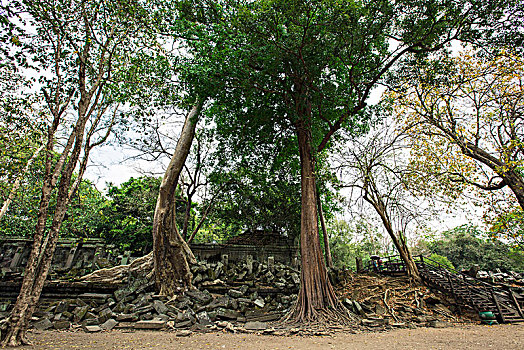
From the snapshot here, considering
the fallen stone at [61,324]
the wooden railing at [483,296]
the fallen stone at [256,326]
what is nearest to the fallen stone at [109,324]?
the fallen stone at [61,324]

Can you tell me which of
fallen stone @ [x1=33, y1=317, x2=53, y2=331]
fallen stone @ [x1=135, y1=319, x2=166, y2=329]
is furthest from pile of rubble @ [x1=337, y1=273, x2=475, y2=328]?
fallen stone @ [x1=33, y1=317, x2=53, y2=331]

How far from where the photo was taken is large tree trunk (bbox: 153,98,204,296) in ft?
27.7

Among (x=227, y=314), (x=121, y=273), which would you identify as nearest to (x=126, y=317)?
(x=227, y=314)

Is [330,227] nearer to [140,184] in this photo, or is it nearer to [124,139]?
[140,184]

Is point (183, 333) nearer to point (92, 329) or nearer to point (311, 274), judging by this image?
point (92, 329)

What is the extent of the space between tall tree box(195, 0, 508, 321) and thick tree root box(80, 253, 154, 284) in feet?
18.8

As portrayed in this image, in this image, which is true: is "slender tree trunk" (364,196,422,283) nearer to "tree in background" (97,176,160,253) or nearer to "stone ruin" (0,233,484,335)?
"stone ruin" (0,233,484,335)

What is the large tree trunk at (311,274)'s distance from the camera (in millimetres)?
6672

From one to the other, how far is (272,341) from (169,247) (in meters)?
5.45

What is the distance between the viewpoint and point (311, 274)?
23.6 feet

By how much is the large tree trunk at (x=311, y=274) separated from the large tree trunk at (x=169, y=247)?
4138 mm

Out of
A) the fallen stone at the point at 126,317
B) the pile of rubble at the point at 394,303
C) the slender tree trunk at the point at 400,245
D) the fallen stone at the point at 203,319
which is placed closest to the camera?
the fallen stone at the point at 126,317

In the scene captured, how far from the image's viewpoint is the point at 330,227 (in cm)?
2284

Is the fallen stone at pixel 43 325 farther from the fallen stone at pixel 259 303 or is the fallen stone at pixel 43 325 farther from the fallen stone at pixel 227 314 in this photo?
the fallen stone at pixel 259 303
